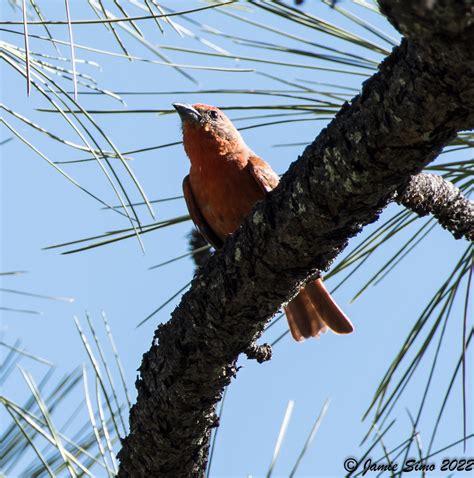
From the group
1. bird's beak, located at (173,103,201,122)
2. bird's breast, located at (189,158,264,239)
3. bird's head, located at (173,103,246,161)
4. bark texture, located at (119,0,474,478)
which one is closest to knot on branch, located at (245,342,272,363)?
bark texture, located at (119,0,474,478)

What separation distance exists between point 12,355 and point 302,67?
145cm

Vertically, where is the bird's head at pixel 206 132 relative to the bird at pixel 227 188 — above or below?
above

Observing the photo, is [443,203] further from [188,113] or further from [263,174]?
[188,113]

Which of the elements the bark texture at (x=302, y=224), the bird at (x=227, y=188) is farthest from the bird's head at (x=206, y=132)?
the bark texture at (x=302, y=224)

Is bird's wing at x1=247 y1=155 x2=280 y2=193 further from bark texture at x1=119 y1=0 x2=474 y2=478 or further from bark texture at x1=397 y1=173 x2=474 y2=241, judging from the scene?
bark texture at x1=119 y1=0 x2=474 y2=478

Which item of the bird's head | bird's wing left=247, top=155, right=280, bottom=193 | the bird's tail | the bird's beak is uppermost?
the bird's beak

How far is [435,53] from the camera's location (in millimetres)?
1416

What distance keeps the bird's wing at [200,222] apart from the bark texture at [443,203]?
1.38 m

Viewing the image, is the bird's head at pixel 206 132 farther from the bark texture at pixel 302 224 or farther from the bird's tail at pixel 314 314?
the bark texture at pixel 302 224

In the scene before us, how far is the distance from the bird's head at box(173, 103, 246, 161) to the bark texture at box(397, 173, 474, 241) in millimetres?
1552

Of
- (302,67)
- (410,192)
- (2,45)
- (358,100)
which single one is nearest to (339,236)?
(358,100)

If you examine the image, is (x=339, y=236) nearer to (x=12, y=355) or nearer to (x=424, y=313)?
(x=424, y=313)

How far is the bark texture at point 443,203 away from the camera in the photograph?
237 cm

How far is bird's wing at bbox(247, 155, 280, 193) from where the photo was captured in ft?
11.3
